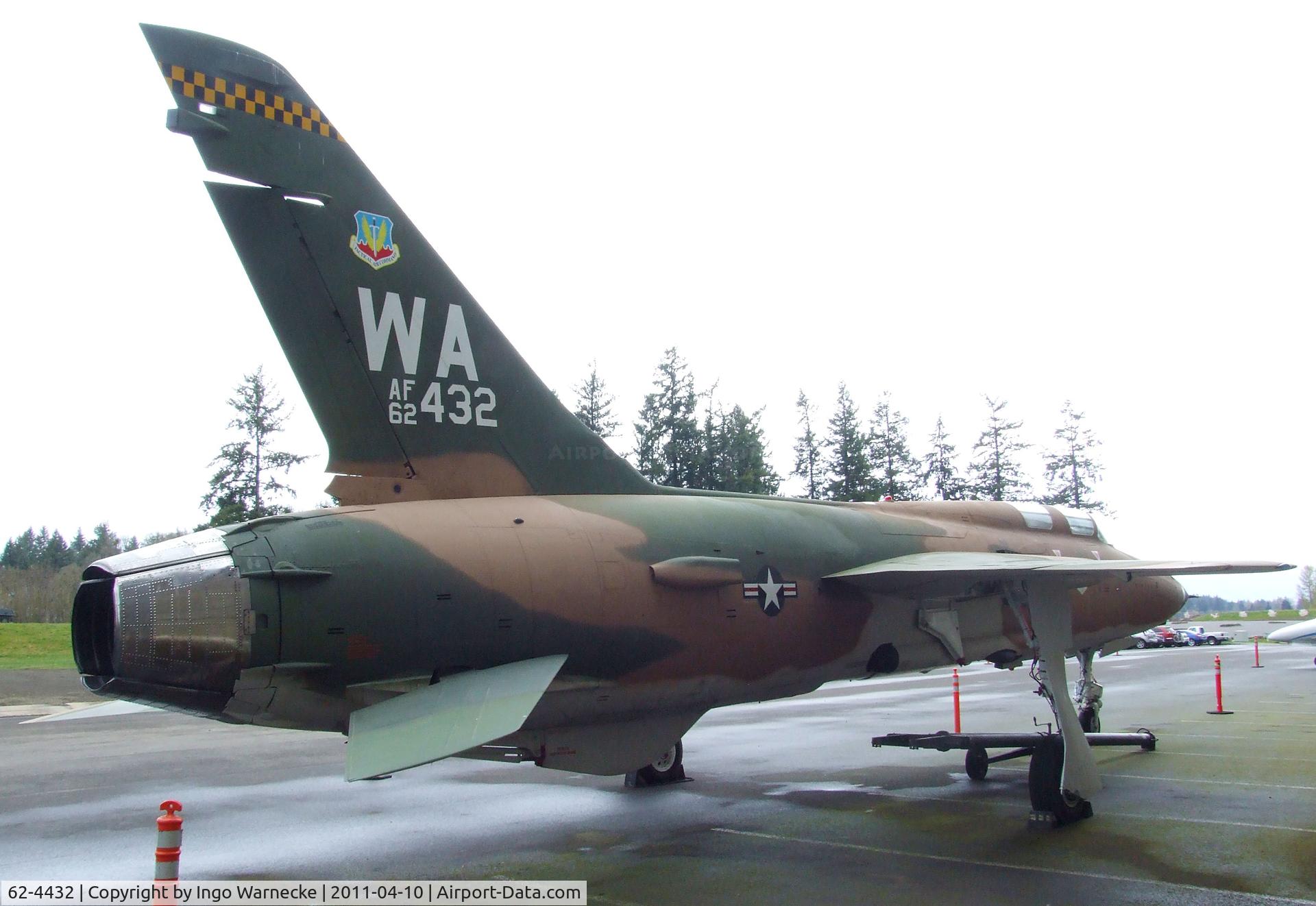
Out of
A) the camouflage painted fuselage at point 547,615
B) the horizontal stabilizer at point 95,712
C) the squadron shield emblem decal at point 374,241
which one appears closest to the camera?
the camouflage painted fuselage at point 547,615

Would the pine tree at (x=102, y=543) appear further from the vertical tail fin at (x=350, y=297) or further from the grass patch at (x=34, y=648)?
the vertical tail fin at (x=350, y=297)

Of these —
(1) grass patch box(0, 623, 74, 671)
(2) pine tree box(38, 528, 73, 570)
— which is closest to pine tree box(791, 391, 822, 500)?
→ (1) grass patch box(0, 623, 74, 671)

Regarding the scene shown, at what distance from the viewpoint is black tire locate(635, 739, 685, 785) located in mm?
11023

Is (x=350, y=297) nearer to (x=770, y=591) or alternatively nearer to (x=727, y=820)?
(x=770, y=591)

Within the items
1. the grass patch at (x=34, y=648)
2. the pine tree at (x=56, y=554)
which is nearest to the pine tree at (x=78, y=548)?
the pine tree at (x=56, y=554)

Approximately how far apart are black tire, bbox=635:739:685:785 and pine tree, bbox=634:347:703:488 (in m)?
32.9

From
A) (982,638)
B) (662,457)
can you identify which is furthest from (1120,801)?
(662,457)

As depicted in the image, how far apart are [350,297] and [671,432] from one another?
39.3 m

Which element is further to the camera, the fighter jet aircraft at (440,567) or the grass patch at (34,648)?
the grass patch at (34,648)

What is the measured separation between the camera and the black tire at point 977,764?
11.1m

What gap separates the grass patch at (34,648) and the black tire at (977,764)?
25.7 metres

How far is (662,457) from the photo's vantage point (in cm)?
4578

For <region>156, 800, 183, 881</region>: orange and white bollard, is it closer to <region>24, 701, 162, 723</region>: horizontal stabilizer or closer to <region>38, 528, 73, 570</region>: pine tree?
<region>24, 701, 162, 723</region>: horizontal stabilizer

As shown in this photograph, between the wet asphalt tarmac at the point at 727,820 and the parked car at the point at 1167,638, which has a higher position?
the wet asphalt tarmac at the point at 727,820
